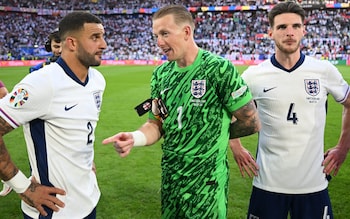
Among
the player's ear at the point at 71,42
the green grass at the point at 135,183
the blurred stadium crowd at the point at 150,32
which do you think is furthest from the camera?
the blurred stadium crowd at the point at 150,32

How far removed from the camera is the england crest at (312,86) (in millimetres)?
3061

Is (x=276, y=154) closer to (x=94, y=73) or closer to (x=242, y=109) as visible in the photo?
(x=242, y=109)

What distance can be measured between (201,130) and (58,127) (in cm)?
102

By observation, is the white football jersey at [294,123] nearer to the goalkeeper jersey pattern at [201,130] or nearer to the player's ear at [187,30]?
the goalkeeper jersey pattern at [201,130]

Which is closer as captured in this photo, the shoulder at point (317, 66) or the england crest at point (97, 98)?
the england crest at point (97, 98)

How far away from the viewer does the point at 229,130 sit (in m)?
2.87

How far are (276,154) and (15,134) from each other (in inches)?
341

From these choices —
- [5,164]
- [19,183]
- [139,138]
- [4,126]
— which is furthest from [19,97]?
[139,138]

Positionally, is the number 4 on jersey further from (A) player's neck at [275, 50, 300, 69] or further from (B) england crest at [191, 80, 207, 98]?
(B) england crest at [191, 80, 207, 98]

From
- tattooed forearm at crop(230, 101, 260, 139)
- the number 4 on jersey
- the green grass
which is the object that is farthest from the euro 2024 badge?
the green grass

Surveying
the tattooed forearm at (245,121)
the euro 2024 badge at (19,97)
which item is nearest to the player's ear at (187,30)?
the tattooed forearm at (245,121)

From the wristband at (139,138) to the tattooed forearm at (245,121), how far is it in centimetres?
68

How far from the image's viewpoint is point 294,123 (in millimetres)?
3049

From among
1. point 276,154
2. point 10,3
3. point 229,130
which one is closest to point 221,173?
point 229,130
